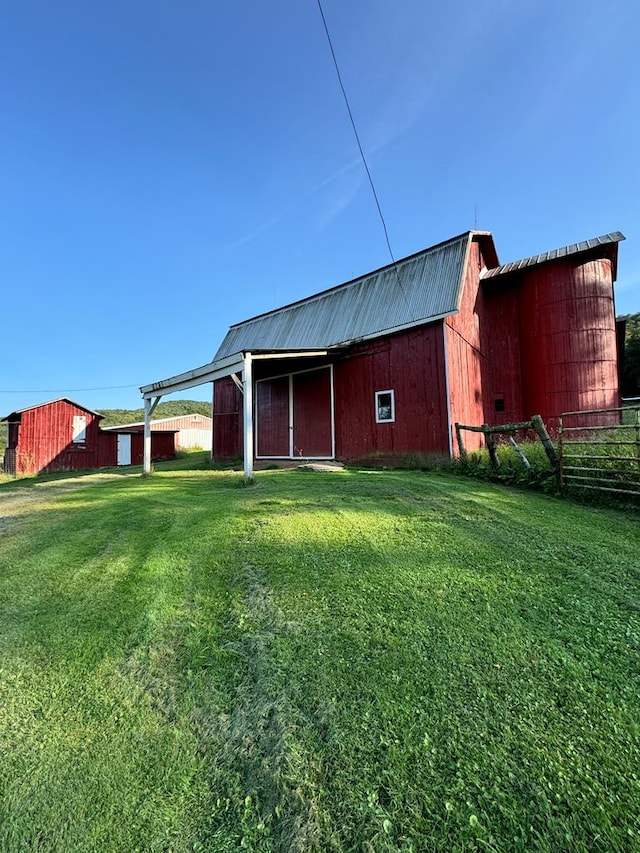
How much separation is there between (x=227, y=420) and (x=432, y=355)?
9538 millimetres

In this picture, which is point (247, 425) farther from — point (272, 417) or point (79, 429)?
point (79, 429)

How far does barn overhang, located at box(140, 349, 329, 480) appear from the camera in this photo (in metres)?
8.16

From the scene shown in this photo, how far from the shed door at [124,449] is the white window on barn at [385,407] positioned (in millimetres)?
18856

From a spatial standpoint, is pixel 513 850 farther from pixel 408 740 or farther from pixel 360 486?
pixel 360 486

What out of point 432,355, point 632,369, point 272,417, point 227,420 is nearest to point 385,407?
point 432,355

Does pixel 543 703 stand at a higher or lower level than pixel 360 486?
lower

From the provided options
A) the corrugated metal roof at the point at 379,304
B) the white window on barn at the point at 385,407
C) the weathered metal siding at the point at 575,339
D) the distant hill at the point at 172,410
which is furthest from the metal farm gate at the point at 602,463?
the distant hill at the point at 172,410

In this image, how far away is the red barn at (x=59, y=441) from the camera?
64.0ft

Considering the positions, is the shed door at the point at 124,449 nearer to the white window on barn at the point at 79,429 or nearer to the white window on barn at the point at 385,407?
the white window on barn at the point at 79,429

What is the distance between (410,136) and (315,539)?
8636 millimetres

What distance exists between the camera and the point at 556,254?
12.9m

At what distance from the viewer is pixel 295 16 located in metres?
5.63

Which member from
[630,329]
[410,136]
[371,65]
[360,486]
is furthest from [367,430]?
[630,329]

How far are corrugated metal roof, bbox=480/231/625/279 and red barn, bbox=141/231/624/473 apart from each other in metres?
0.05
